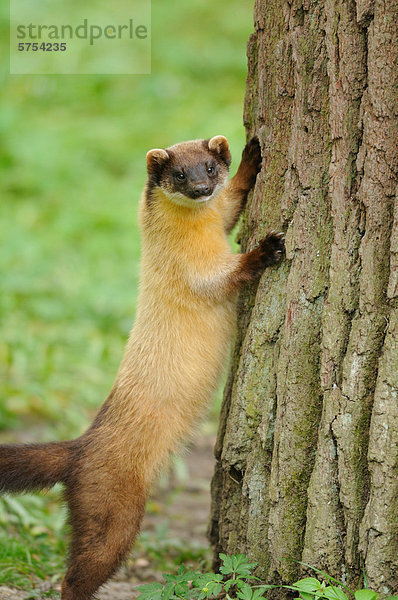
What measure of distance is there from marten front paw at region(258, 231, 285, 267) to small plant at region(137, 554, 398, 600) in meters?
1.67

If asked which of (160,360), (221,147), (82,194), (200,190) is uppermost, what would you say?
(82,194)

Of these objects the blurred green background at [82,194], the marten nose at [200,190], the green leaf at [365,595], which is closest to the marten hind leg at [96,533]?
the blurred green background at [82,194]

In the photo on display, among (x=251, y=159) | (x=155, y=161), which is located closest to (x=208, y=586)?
(x=251, y=159)

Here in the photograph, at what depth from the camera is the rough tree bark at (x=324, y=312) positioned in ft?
11.7

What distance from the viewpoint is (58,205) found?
11539 millimetres

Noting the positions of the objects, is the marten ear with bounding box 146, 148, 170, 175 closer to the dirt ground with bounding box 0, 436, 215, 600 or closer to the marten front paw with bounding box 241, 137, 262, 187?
the marten front paw with bounding box 241, 137, 262, 187

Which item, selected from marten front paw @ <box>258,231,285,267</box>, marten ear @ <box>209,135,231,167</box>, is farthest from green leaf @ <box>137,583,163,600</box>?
marten ear @ <box>209,135,231,167</box>

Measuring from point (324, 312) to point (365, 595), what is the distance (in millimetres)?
1387

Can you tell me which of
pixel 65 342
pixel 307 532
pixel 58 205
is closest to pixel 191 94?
pixel 58 205

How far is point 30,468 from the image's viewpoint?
4.76 m

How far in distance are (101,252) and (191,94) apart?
552 centimetres

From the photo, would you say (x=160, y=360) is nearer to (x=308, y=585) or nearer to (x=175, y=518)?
(x=308, y=585)

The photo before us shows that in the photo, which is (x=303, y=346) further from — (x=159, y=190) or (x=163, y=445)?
(x=159, y=190)

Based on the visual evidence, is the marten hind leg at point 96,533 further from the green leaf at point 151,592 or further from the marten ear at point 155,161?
the marten ear at point 155,161
